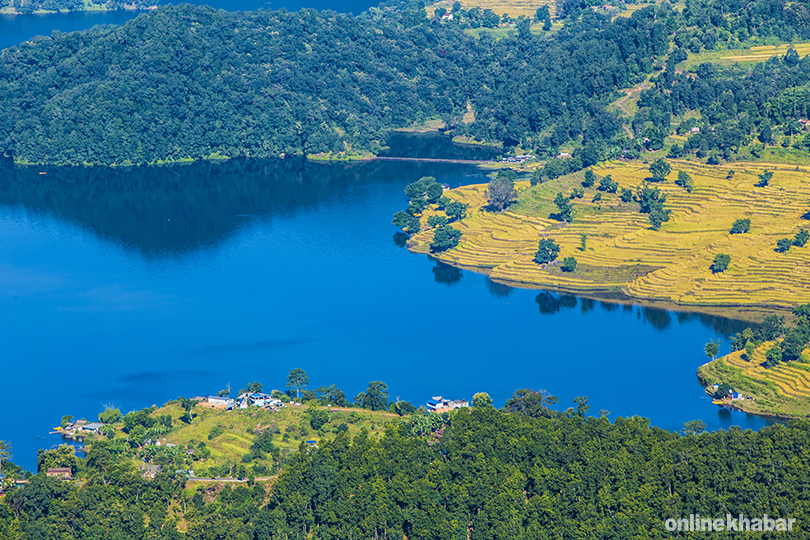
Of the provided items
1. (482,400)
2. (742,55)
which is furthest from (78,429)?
(742,55)

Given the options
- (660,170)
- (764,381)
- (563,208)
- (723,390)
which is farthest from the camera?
(660,170)

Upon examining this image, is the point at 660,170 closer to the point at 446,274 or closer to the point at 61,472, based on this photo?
the point at 446,274

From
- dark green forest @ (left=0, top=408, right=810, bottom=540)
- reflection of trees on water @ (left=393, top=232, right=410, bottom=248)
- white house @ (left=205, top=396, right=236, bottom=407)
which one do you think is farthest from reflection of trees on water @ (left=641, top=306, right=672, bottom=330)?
white house @ (left=205, top=396, right=236, bottom=407)

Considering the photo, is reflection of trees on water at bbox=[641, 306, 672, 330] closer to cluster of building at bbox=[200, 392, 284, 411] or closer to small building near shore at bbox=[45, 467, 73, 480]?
cluster of building at bbox=[200, 392, 284, 411]

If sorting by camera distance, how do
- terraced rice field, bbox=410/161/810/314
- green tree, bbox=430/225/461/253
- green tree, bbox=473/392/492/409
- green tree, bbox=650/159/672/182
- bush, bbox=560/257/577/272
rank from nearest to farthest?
green tree, bbox=473/392/492/409, terraced rice field, bbox=410/161/810/314, bush, bbox=560/257/577/272, green tree, bbox=430/225/461/253, green tree, bbox=650/159/672/182

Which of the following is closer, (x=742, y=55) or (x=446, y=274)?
(x=446, y=274)

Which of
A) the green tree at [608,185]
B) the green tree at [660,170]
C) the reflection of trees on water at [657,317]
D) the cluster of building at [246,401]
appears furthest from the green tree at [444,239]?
the cluster of building at [246,401]

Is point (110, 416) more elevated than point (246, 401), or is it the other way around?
point (246, 401)
